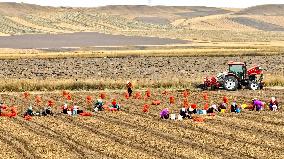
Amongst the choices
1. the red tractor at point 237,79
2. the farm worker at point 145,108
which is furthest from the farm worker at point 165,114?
the red tractor at point 237,79

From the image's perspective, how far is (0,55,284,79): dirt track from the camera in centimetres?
4206

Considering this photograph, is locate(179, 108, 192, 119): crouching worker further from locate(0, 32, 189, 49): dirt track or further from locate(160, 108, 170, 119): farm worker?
locate(0, 32, 189, 49): dirt track

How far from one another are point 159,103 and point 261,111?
5.74m

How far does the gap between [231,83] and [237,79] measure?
0.53 m

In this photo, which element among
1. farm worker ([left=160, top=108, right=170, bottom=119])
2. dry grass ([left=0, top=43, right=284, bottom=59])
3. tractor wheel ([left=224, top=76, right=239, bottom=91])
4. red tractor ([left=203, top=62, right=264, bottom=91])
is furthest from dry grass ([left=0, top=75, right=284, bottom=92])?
dry grass ([left=0, top=43, right=284, bottom=59])

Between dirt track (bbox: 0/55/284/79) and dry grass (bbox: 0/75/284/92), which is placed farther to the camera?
dirt track (bbox: 0/55/284/79)

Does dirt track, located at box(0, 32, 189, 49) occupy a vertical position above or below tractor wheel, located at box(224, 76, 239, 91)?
below

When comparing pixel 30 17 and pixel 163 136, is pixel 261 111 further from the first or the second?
pixel 30 17

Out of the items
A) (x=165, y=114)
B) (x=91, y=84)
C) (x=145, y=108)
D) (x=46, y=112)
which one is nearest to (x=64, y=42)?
(x=91, y=84)

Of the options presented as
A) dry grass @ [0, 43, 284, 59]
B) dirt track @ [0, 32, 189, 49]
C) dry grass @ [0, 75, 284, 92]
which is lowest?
dirt track @ [0, 32, 189, 49]

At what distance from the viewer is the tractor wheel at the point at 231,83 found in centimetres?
3300

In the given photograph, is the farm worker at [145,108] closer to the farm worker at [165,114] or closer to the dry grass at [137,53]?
the farm worker at [165,114]

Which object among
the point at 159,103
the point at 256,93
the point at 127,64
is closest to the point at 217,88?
the point at 256,93

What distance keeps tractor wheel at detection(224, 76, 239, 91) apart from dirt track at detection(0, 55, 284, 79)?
276 inches
